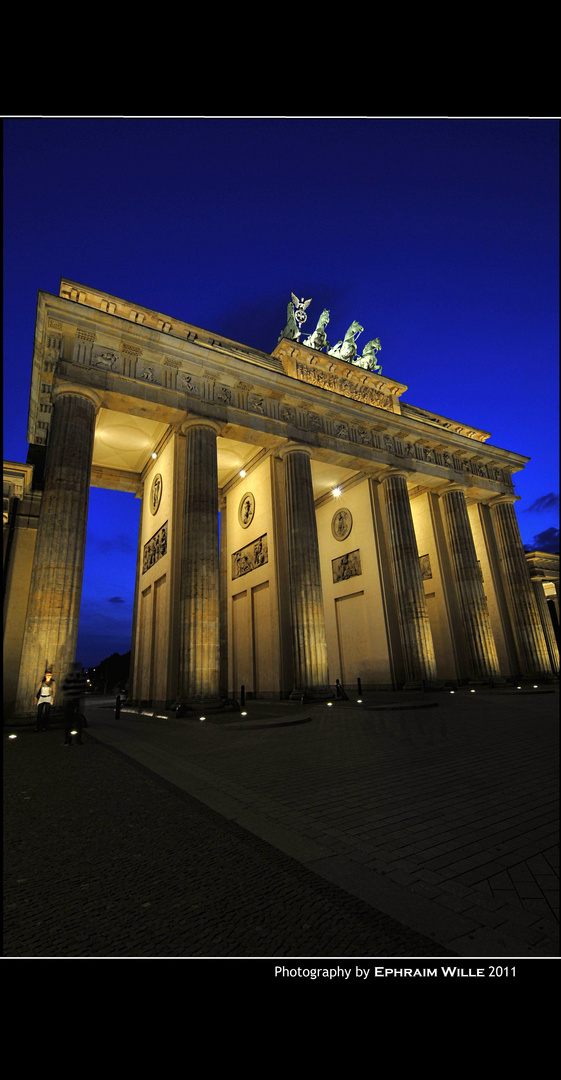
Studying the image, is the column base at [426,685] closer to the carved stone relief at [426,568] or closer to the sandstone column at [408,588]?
the sandstone column at [408,588]

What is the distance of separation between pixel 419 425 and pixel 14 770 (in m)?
22.7

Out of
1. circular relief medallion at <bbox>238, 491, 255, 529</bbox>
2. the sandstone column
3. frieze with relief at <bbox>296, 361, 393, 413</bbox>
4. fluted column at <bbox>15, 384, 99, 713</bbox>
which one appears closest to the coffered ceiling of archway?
circular relief medallion at <bbox>238, 491, 255, 529</bbox>

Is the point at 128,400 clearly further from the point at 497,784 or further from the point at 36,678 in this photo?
the point at 497,784

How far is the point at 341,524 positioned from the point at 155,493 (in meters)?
9.53

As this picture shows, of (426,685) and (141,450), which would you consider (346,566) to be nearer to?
(426,685)

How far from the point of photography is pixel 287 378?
813 inches

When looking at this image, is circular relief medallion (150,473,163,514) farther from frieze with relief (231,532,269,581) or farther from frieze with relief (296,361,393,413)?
frieze with relief (296,361,393,413)

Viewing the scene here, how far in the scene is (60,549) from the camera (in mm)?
13734

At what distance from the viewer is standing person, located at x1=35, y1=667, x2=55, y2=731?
10.0 m

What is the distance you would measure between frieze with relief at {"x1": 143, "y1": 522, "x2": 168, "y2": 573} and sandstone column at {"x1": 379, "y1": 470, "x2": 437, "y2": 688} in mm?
9624

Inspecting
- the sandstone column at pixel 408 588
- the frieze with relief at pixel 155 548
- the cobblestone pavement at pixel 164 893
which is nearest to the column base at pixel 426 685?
the sandstone column at pixel 408 588

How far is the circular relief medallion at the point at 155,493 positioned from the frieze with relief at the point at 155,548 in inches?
51.5

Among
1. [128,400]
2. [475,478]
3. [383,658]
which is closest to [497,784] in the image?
[128,400]

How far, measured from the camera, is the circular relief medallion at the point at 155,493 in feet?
69.6
